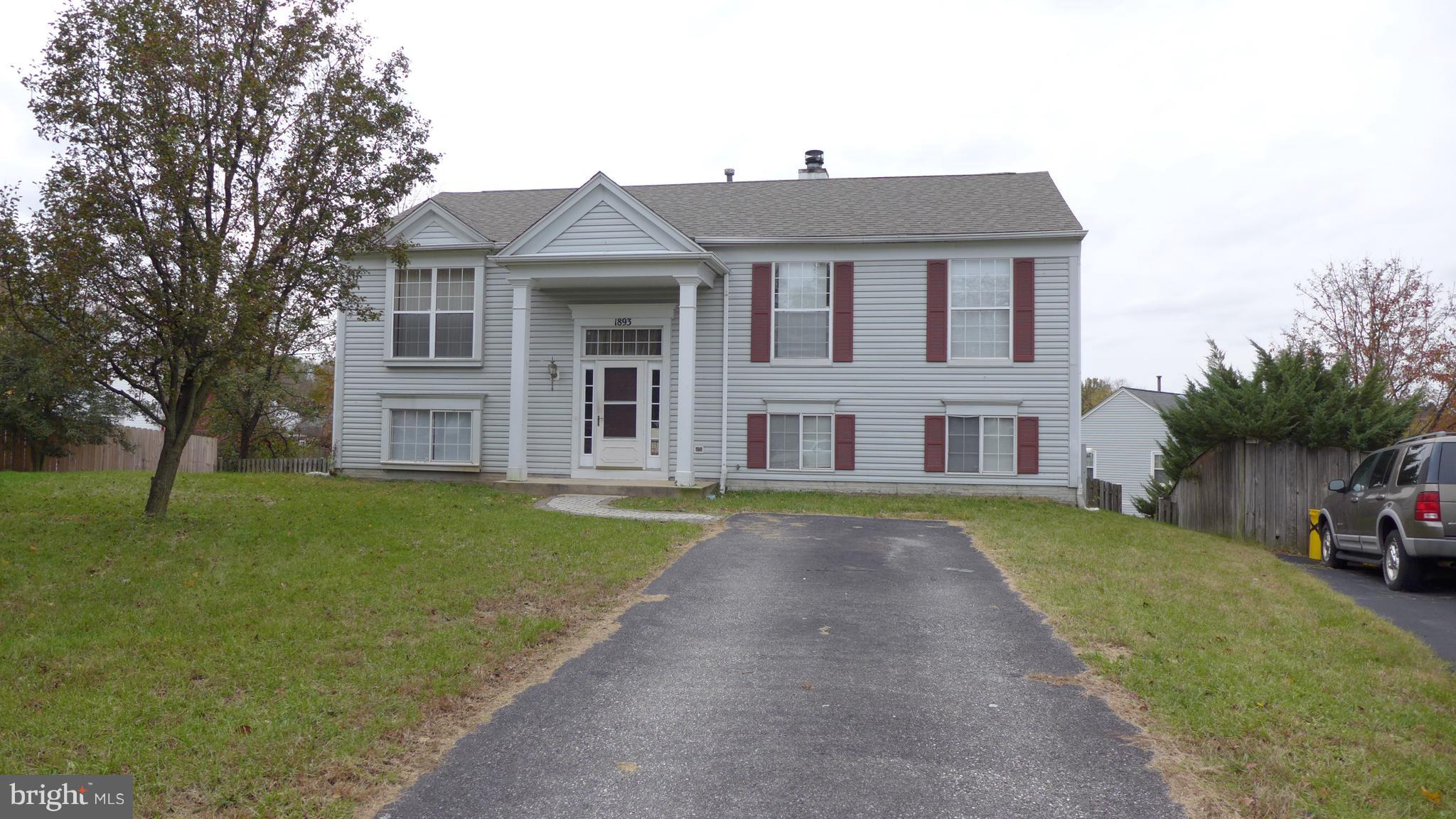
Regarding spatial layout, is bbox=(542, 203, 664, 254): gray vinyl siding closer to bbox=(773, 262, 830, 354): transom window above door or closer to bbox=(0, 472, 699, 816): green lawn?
bbox=(773, 262, 830, 354): transom window above door

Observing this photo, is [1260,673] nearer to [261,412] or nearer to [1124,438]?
[261,412]

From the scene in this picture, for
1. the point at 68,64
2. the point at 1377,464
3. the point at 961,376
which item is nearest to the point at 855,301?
the point at 961,376

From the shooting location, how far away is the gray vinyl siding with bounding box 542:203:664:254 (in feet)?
54.9

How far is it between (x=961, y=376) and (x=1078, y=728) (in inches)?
501

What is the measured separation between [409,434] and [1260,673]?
1625 cm

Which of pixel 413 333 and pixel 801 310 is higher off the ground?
Result: pixel 801 310

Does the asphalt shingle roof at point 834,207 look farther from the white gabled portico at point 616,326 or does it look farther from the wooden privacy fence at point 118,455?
the wooden privacy fence at point 118,455

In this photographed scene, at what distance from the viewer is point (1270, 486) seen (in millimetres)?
14406

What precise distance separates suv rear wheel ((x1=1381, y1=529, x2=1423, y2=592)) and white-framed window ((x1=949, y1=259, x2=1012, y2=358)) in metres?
7.51

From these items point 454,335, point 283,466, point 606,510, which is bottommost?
point 606,510

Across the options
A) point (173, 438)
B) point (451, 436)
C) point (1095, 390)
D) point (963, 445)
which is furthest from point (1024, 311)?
point (1095, 390)

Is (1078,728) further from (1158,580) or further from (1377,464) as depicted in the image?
(1377,464)

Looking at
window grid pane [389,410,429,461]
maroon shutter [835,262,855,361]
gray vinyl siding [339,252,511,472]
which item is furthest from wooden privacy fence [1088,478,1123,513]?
window grid pane [389,410,429,461]

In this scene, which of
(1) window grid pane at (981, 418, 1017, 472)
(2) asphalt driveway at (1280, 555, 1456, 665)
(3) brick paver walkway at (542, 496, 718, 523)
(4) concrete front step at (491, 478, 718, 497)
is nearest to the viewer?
(2) asphalt driveway at (1280, 555, 1456, 665)
